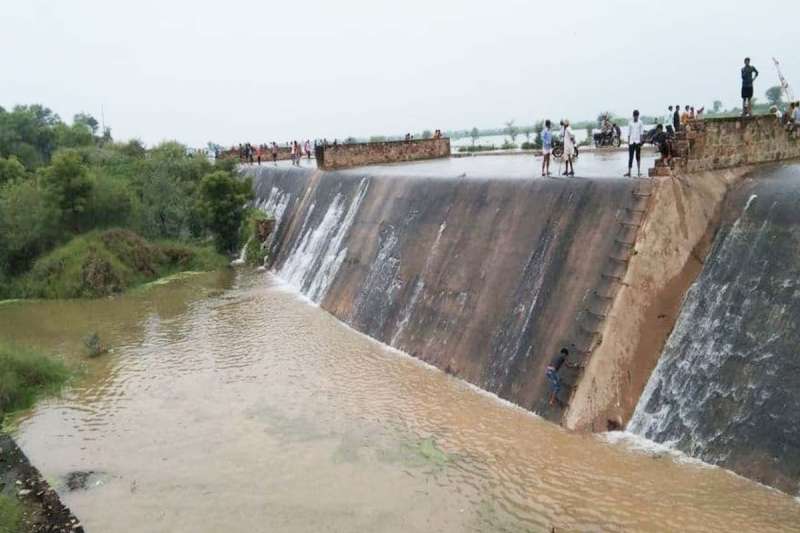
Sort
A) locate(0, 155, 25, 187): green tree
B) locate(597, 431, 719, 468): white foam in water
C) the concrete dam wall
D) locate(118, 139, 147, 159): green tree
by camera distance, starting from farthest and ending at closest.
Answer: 1. locate(118, 139, 147, 159): green tree
2. locate(0, 155, 25, 187): green tree
3. the concrete dam wall
4. locate(597, 431, 719, 468): white foam in water

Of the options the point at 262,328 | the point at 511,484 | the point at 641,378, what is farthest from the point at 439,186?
the point at 511,484

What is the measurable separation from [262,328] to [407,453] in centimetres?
868

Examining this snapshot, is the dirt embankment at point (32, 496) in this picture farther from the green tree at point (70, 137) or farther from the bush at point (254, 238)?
the green tree at point (70, 137)

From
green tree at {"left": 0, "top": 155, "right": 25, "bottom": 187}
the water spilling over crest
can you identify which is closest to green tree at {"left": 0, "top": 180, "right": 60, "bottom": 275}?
green tree at {"left": 0, "top": 155, "right": 25, "bottom": 187}

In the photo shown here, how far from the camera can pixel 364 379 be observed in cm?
1362

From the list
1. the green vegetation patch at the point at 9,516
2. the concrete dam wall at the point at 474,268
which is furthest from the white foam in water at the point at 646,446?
the green vegetation patch at the point at 9,516

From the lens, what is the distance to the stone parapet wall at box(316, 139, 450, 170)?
92.9 ft

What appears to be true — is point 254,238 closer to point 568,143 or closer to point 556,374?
point 568,143

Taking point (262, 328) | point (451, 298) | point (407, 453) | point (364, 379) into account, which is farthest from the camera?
point (262, 328)

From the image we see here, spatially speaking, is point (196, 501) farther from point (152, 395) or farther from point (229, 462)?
point (152, 395)

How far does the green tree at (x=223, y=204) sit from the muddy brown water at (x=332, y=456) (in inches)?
485

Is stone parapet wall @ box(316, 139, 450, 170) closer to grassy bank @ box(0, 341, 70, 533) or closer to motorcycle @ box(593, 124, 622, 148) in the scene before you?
motorcycle @ box(593, 124, 622, 148)

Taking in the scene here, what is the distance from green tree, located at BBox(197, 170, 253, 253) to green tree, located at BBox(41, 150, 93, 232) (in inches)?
183

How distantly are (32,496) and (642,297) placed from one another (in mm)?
10264
